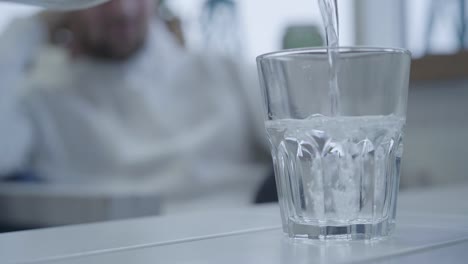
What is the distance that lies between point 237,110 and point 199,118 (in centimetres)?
13

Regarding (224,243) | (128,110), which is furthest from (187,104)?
(224,243)

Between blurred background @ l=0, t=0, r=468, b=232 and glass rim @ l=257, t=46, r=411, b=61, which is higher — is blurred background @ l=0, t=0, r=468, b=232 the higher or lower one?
the lower one

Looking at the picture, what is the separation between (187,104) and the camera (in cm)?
182

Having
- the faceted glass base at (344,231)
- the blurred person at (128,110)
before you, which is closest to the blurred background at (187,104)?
the blurred person at (128,110)

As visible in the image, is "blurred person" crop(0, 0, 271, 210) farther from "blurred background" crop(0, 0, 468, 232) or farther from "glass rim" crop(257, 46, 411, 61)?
"glass rim" crop(257, 46, 411, 61)

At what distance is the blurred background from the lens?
1.69m

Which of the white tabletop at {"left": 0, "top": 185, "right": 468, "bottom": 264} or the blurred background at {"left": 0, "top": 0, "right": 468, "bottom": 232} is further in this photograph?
the blurred background at {"left": 0, "top": 0, "right": 468, "bottom": 232}

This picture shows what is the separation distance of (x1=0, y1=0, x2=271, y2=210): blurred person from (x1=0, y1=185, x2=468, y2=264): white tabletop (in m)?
1.07

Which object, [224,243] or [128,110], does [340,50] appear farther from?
[128,110]

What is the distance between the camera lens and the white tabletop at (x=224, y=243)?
0.38 meters

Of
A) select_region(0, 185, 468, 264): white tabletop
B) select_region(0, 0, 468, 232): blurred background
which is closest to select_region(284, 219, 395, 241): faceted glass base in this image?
select_region(0, 185, 468, 264): white tabletop

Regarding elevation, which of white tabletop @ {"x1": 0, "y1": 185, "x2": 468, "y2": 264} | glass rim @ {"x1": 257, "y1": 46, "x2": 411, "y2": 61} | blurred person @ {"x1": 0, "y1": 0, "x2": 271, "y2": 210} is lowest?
blurred person @ {"x1": 0, "y1": 0, "x2": 271, "y2": 210}

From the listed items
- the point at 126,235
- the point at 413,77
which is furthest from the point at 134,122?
the point at 126,235

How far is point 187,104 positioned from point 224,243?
1388 millimetres
